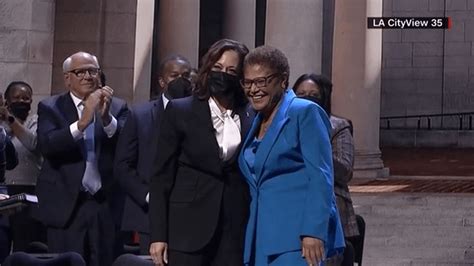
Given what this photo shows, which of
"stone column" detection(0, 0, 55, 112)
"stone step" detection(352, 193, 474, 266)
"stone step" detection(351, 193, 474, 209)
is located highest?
"stone column" detection(0, 0, 55, 112)

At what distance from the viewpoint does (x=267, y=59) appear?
7242mm

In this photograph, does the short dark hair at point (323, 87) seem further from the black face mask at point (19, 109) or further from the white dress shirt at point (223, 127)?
the black face mask at point (19, 109)

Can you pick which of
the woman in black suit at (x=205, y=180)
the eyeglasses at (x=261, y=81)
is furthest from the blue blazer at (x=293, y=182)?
the woman in black suit at (x=205, y=180)

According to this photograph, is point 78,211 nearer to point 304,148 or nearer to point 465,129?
point 304,148

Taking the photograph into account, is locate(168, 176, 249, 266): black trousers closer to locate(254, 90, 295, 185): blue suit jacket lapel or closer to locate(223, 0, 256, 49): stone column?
locate(254, 90, 295, 185): blue suit jacket lapel

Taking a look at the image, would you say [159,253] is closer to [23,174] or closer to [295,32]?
[23,174]

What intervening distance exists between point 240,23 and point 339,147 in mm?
16270

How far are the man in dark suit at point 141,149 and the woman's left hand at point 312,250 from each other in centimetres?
279

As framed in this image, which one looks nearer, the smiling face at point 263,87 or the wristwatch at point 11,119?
the smiling face at point 263,87

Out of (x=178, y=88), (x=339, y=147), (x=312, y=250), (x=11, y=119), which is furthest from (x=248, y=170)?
(x=11, y=119)

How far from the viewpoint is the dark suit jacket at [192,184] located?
752cm

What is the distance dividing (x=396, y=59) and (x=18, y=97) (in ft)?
83.3

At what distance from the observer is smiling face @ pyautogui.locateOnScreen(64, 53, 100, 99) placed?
966cm
